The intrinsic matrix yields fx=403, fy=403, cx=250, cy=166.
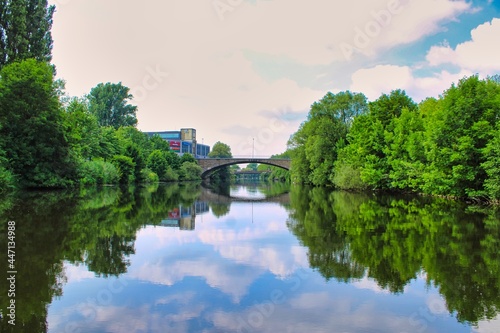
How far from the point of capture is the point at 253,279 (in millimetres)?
8469

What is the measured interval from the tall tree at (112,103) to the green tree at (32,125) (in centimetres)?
5235

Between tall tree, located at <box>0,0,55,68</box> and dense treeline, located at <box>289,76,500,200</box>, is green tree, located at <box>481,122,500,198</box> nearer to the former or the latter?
dense treeline, located at <box>289,76,500,200</box>

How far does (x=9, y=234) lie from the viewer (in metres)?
12.2

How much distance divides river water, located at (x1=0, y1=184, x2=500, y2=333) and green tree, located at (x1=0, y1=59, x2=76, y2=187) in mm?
21529

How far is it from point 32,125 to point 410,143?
107 ft

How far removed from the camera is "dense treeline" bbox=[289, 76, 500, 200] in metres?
26.9

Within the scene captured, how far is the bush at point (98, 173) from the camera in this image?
154 feet

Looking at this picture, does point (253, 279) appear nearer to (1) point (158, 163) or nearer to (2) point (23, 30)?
(2) point (23, 30)

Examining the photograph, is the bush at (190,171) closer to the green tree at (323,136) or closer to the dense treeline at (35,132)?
the green tree at (323,136)

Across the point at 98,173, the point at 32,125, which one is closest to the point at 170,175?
the point at 98,173

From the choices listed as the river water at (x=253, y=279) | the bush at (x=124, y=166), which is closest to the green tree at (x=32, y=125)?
the river water at (x=253, y=279)

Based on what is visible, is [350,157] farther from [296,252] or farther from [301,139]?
[296,252]

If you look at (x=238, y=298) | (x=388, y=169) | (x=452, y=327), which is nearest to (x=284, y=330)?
(x=238, y=298)

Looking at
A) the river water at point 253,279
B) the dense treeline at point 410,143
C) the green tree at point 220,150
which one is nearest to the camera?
the river water at point 253,279
